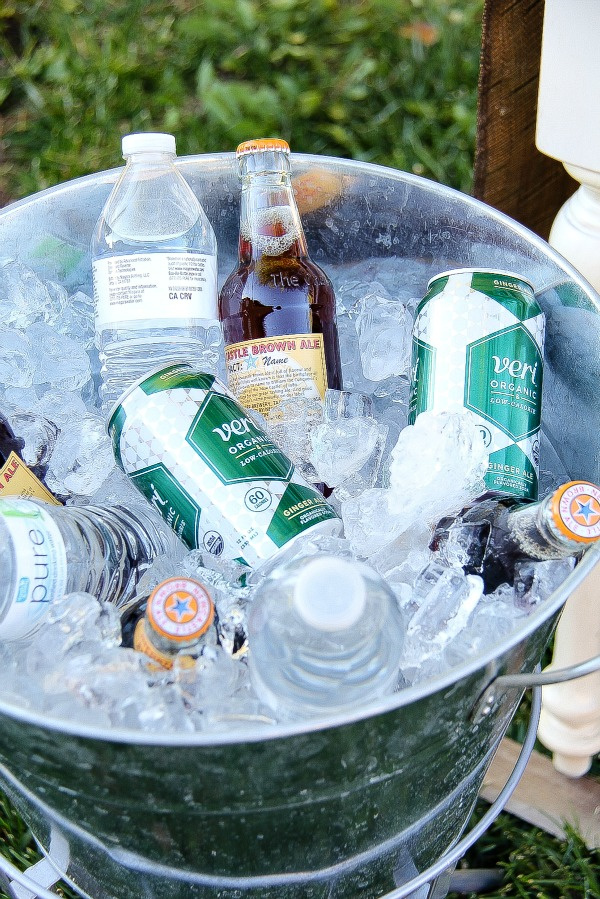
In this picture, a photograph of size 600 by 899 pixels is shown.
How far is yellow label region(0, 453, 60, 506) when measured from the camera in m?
1.23

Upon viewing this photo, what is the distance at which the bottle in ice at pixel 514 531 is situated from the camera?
0.98 meters

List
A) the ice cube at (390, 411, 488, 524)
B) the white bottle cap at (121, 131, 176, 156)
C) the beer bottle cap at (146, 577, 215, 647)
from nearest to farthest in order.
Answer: the beer bottle cap at (146, 577, 215, 647) < the ice cube at (390, 411, 488, 524) < the white bottle cap at (121, 131, 176, 156)

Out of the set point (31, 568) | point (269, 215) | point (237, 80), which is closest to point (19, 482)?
point (31, 568)

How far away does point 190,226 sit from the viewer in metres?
1.46

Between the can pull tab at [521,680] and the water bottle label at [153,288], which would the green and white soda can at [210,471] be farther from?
the can pull tab at [521,680]

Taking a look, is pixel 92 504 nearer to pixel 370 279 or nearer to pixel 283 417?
pixel 283 417

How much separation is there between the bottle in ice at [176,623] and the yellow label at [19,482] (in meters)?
0.37

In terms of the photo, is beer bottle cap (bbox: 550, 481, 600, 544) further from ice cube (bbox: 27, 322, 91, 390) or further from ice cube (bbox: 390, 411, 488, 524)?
ice cube (bbox: 27, 322, 91, 390)

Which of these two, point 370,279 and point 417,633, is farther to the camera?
point 370,279

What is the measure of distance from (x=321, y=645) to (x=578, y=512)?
1.04 feet

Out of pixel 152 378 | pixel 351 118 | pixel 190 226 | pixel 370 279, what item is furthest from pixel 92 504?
pixel 351 118

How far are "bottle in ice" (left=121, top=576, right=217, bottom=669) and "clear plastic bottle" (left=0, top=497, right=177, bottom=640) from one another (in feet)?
0.40

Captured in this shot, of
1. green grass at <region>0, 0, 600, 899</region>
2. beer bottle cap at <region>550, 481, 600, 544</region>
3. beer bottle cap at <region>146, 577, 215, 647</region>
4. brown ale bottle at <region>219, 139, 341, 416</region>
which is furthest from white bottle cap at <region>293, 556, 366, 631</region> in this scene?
green grass at <region>0, 0, 600, 899</region>

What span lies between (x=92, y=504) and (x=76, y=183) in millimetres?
530
